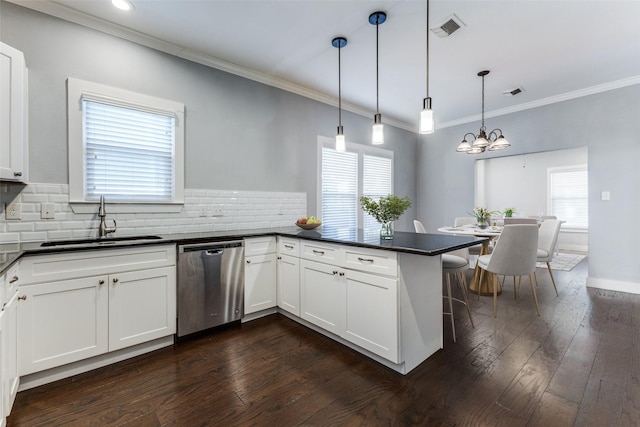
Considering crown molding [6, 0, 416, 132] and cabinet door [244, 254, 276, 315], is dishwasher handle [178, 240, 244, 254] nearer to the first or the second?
cabinet door [244, 254, 276, 315]

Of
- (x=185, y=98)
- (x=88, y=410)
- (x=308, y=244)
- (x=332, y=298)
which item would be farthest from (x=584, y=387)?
(x=185, y=98)

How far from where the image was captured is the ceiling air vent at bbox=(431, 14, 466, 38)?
2.53m

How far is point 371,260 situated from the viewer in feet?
6.83

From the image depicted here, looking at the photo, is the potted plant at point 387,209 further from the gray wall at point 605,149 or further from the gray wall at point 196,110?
the gray wall at point 605,149

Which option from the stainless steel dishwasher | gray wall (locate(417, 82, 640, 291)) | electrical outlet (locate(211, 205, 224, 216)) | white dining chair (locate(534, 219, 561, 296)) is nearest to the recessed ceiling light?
electrical outlet (locate(211, 205, 224, 216))

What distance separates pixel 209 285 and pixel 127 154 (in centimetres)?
144

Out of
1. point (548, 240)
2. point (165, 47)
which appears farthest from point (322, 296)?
point (548, 240)

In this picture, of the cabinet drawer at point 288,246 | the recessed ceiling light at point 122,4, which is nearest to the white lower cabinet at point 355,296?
the cabinet drawer at point 288,246

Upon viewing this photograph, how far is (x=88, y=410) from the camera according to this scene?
1651mm

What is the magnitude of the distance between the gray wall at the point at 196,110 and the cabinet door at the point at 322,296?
1.44 meters

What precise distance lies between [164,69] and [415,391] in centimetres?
353

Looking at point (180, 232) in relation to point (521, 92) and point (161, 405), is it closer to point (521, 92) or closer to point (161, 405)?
point (161, 405)

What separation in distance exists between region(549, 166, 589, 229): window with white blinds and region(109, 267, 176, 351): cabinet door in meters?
9.16

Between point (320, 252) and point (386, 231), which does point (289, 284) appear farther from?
point (386, 231)
